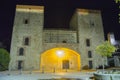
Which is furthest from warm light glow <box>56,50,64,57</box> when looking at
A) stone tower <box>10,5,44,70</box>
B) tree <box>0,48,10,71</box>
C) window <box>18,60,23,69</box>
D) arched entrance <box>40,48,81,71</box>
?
tree <box>0,48,10,71</box>

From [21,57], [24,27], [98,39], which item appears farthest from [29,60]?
[98,39]

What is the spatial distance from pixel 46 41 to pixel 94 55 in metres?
9.92

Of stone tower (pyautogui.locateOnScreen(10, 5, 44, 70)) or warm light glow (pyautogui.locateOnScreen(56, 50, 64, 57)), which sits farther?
warm light glow (pyautogui.locateOnScreen(56, 50, 64, 57))

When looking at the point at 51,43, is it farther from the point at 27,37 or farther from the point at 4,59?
the point at 4,59

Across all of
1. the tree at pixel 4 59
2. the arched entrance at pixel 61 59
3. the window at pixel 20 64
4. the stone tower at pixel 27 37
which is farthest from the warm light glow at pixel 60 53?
the tree at pixel 4 59

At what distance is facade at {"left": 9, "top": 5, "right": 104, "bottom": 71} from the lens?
930 inches

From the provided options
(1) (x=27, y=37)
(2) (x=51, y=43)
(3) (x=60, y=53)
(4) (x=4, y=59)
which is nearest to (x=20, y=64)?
(4) (x=4, y=59)

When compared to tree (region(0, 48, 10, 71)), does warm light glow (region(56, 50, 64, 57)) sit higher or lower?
higher

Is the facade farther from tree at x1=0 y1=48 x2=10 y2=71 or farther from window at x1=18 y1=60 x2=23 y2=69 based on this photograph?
tree at x1=0 y1=48 x2=10 y2=71

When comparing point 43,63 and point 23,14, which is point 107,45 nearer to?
point 43,63

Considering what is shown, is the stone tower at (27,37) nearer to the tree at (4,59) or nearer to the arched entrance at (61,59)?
the tree at (4,59)

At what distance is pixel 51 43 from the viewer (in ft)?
80.6

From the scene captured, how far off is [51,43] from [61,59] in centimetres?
416

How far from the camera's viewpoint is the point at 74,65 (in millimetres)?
26156
